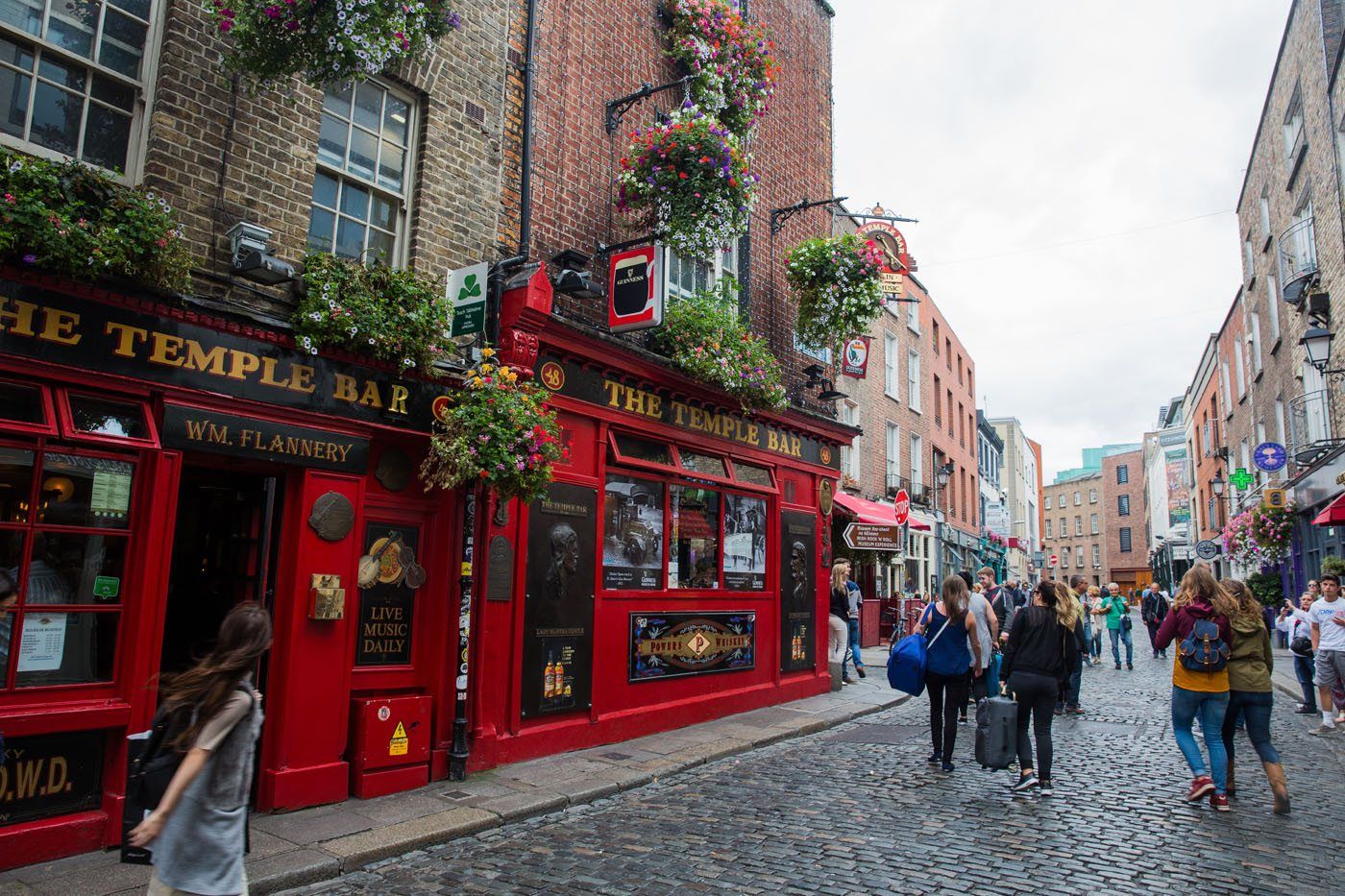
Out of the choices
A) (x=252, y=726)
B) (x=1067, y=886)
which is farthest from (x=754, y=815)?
(x=252, y=726)

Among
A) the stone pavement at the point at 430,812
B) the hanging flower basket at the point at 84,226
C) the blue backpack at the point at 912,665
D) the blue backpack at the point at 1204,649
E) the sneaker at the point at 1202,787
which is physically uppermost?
the hanging flower basket at the point at 84,226

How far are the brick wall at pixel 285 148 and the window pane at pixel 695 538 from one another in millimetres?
4101

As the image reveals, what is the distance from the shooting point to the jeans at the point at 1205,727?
6805 mm

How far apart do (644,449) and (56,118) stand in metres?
6.48

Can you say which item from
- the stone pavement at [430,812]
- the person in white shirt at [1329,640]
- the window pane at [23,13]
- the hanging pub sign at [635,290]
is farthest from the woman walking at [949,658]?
the window pane at [23,13]

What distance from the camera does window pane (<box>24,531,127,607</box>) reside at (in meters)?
5.59

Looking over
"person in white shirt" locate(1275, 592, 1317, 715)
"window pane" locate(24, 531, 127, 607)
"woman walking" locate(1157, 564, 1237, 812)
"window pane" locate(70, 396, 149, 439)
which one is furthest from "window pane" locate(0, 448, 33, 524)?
"person in white shirt" locate(1275, 592, 1317, 715)

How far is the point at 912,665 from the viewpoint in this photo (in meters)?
8.40

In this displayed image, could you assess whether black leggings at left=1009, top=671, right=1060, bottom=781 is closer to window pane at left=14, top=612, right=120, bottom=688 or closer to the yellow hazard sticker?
the yellow hazard sticker

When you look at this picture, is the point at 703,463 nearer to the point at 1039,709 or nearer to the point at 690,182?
the point at 690,182

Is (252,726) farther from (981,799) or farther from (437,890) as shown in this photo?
(981,799)

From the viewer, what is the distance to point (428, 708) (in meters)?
7.61

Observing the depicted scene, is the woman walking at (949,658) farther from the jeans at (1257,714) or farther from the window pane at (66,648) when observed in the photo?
the window pane at (66,648)

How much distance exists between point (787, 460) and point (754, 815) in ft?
23.7
